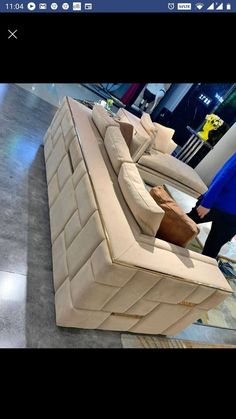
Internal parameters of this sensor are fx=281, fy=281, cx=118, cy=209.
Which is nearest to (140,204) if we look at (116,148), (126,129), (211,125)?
(116,148)

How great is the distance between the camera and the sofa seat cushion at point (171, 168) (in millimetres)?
3746

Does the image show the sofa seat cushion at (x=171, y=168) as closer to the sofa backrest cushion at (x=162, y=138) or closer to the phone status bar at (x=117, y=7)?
the sofa backrest cushion at (x=162, y=138)

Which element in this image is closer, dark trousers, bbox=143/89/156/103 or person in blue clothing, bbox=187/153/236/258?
person in blue clothing, bbox=187/153/236/258

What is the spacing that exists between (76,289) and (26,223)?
893 mm

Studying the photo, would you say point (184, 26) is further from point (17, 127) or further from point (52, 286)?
point (17, 127)

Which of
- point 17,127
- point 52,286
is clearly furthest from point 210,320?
point 17,127

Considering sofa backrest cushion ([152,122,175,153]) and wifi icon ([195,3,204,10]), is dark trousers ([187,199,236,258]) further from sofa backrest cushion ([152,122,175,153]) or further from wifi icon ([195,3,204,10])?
sofa backrest cushion ([152,122,175,153])

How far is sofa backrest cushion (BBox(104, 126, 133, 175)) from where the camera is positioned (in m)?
2.02

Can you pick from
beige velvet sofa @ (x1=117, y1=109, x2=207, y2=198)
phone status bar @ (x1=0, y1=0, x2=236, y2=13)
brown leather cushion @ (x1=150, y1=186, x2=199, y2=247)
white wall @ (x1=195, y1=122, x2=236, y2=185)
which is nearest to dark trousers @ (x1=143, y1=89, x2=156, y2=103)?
→ white wall @ (x1=195, y1=122, x2=236, y2=185)

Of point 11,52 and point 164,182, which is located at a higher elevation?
point 11,52

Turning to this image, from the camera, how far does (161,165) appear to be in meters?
3.81

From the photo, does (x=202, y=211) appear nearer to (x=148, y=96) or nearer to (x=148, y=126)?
(x=148, y=126)

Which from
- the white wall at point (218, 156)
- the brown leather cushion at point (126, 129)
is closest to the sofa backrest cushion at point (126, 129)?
the brown leather cushion at point (126, 129)
